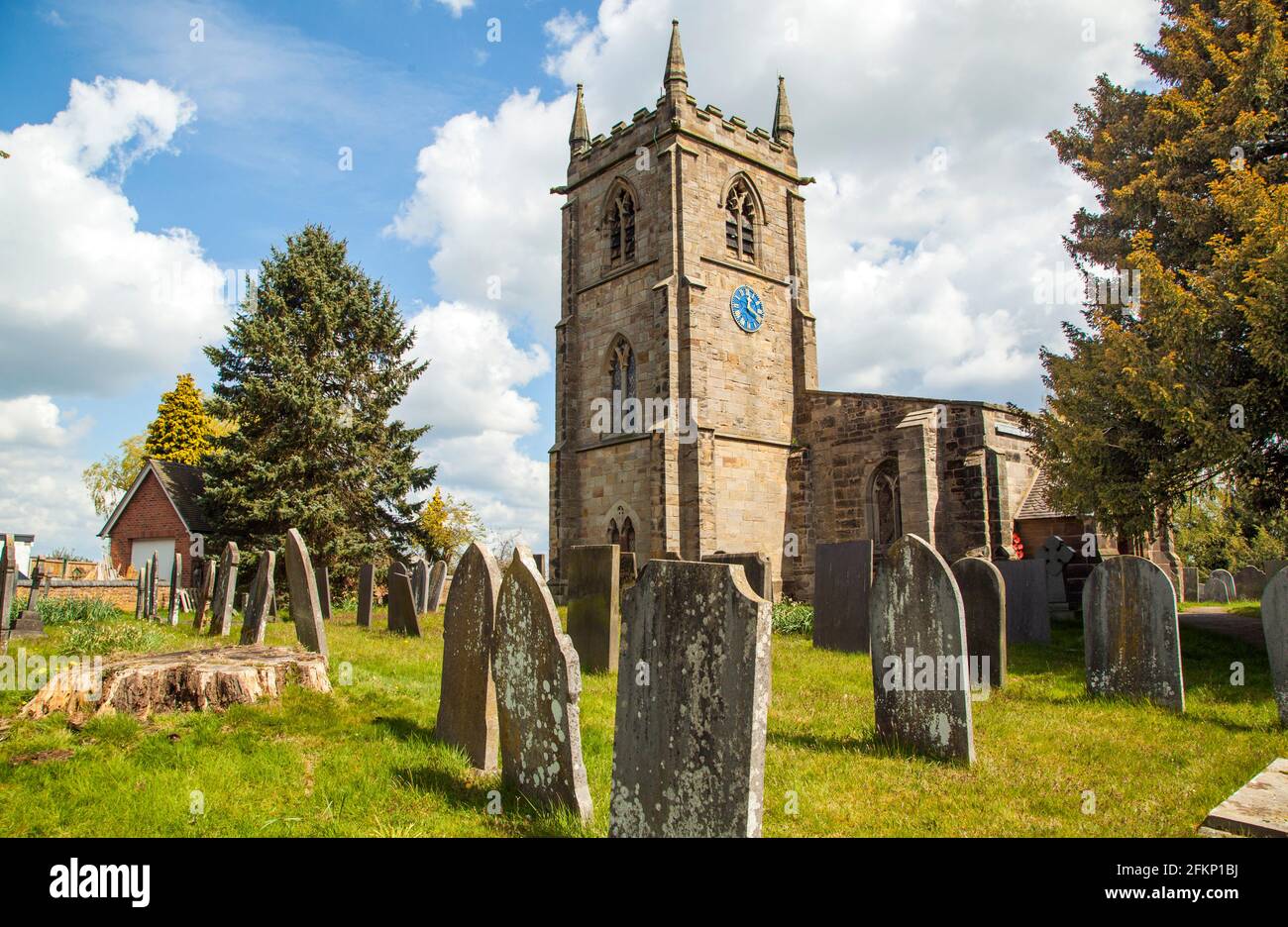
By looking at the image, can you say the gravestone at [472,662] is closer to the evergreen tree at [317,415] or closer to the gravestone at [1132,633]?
the gravestone at [1132,633]

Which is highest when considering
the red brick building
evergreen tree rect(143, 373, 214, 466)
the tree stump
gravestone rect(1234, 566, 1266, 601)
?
evergreen tree rect(143, 373, 214, 466)

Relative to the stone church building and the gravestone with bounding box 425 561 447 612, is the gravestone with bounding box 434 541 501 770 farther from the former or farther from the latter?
the stone church building

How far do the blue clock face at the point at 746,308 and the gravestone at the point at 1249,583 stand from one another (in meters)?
16.1

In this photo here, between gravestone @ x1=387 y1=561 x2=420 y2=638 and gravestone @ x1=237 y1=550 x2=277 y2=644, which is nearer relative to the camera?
gravestone @ x1=237 y1=550 x2=277 y2=644

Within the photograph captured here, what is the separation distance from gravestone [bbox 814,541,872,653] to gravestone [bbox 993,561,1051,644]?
2.74 metres

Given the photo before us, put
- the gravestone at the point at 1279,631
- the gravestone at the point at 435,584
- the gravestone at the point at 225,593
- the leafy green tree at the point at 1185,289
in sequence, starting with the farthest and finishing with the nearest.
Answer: the gravestone at the point at 435,584 < the gravestone at the point at 225,593 < the leafy green tree at the point at 1185,289 < the gravestone at the point at 1279,631

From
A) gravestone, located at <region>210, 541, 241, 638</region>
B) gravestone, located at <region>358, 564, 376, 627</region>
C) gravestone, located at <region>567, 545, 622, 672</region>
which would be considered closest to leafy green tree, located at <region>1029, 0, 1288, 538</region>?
gravestone, located at <region>567, 545, 622, 672</region>

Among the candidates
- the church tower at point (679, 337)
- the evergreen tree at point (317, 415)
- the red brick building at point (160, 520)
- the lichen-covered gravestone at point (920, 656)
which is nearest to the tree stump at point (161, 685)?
the lichen-covered gravestone at point (920, 656)

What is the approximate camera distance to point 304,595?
8.42 metres

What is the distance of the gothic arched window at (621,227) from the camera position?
74.1 ft


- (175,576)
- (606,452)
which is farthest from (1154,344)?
(175,576)

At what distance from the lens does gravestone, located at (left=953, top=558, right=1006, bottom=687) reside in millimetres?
8312

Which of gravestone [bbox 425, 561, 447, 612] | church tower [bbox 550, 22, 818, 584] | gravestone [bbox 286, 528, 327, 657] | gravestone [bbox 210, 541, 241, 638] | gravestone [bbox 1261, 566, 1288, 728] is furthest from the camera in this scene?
church tower [bbox 550, 22, 818, 584]
